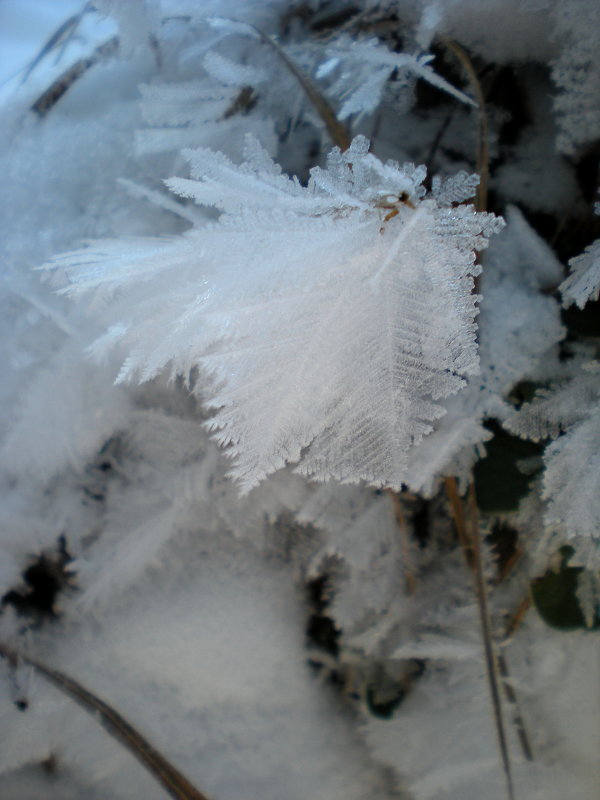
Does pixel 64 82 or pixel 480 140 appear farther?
pixel 64 82

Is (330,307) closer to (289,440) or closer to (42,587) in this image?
(289,440)

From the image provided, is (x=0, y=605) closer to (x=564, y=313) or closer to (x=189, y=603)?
(x=189, y=603)

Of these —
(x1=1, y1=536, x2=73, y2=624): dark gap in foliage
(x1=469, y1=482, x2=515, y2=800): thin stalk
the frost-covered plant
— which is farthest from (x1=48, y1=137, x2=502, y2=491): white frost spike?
(x1=1, y1=536, x2=73, y2=624): dark gap in foliage

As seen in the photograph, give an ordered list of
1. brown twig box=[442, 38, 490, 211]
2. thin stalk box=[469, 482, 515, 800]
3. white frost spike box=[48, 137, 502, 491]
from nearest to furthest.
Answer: white frost spike box=[48, 137, 502, 491] < brown twig box=[442, 38, 490, 211] < thin stalk box=[469, 482, 515, 800]

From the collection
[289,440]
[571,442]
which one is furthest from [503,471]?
[289,440]

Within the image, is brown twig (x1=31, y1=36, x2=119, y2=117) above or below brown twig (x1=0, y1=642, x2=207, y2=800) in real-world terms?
above

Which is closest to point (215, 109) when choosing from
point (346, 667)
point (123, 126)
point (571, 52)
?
point (123, 126)

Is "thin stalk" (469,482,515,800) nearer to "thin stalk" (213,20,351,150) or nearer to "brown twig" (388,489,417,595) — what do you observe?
"brown twig" (388,489,417,595)
